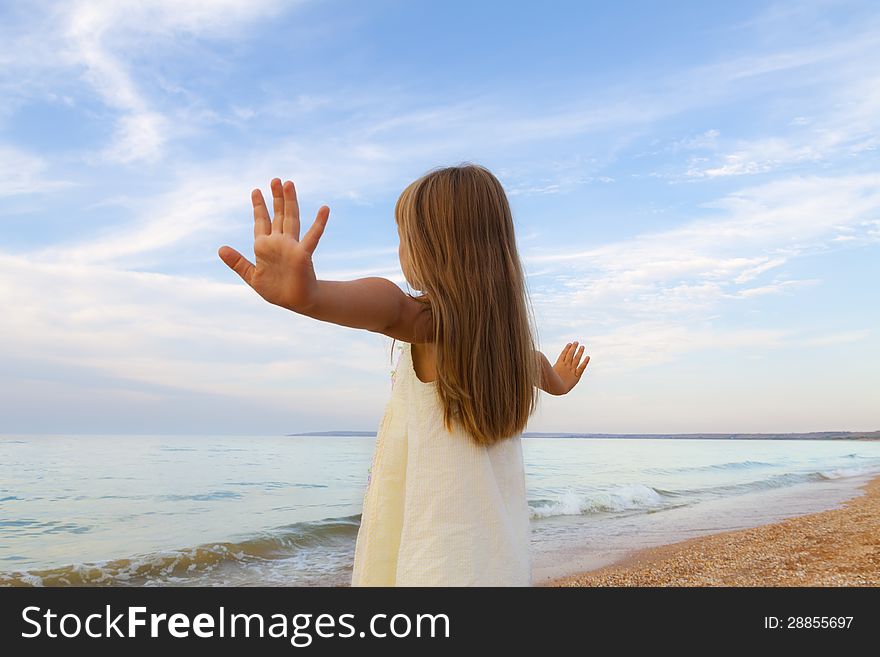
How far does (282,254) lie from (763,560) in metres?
7.07

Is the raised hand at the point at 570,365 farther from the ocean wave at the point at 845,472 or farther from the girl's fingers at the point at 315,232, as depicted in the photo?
the ocean wave at the point at 845,472

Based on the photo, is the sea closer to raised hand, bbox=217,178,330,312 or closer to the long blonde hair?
the long blonde hair

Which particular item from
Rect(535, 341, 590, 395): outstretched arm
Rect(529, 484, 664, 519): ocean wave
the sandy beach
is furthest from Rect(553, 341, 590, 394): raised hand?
Rect(529, 484, 664, 519): ocean wave

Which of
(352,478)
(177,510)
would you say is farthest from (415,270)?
(352,478)

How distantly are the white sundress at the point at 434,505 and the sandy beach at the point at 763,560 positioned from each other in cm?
510

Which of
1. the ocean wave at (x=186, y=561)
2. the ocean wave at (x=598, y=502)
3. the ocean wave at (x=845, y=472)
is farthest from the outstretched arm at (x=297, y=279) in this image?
the ocean wave at (x=845, y=472)

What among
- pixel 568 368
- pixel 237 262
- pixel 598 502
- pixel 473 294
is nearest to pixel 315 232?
pixel 237 262

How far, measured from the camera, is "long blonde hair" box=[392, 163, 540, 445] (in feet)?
6.03

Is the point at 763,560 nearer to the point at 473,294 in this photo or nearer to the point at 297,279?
the point at 473,294

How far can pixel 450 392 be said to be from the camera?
1.83 metres

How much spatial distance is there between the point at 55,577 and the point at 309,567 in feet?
8.71

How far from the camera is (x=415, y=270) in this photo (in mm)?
1938

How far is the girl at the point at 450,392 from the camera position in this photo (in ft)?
5.81
